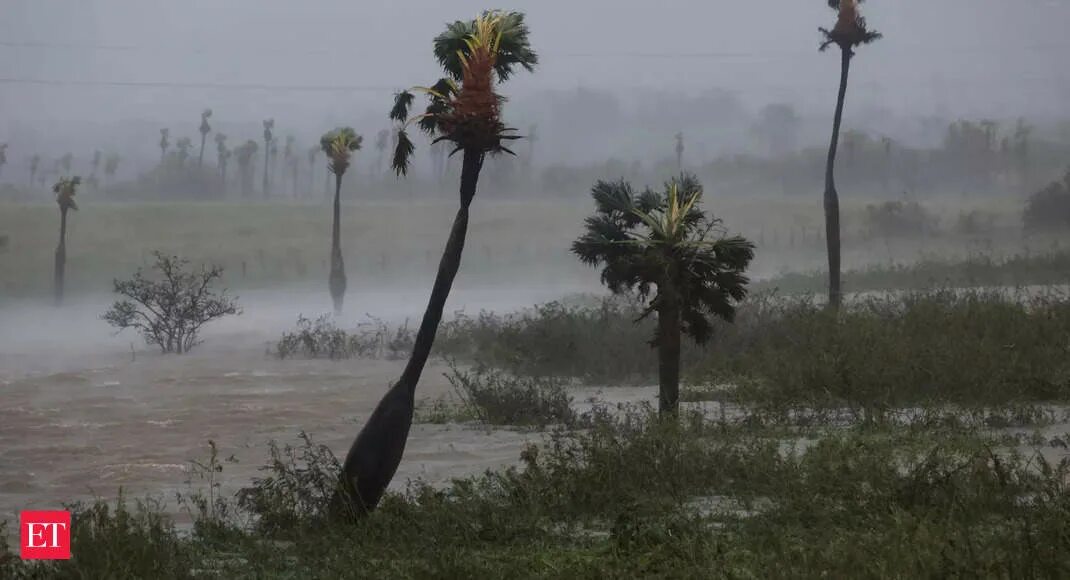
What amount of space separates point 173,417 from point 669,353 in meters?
9.53

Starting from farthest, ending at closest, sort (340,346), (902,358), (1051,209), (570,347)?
(1051,209) < (340,346) < (570,347) < (902,358)

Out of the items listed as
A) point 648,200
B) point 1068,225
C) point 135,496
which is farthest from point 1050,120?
point 135,496

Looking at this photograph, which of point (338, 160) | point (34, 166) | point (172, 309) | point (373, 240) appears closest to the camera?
point (172, 309)

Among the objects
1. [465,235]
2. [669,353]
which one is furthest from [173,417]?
[669,353]

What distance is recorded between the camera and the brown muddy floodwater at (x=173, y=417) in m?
15.1

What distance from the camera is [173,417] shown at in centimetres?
2155

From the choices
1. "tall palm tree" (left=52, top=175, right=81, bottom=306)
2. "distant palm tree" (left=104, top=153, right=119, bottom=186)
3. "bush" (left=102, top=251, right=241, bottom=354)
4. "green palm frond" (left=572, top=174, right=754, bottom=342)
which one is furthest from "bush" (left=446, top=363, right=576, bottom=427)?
"distant palm tree" (left=104, top=153, right=119, bottom=186)

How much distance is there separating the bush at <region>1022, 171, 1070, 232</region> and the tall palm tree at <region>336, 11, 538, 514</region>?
156 ft

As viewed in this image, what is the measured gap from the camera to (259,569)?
30.3 ft

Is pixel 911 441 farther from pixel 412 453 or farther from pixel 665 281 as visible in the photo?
pixel 412 453

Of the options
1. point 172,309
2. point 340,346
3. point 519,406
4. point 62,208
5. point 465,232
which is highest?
point 62,208

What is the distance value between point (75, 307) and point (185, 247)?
1721 cm

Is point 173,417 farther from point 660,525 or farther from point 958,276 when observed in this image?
point 958,276

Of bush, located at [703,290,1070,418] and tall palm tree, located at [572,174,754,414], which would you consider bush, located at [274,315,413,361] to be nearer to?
bush, located at [703,290,1070,418]
